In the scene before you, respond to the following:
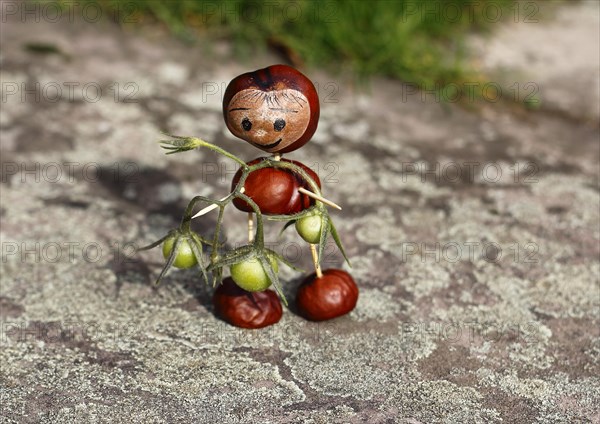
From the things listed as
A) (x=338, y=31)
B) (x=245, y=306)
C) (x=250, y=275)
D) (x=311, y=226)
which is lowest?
(x=245, y=306)

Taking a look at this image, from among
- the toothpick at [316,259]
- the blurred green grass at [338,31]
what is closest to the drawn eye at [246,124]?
the toothpick at [316,259]

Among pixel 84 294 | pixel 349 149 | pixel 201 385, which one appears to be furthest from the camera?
pixel 349 149

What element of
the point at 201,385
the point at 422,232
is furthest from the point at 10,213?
the point at 422,232

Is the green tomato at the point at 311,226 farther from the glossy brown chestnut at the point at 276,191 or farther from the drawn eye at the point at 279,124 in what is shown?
the drawn eye at the point at 279,124

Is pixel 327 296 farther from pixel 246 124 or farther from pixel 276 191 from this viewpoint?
pixel 246 124

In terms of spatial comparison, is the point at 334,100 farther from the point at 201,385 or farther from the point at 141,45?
the point at 201,385

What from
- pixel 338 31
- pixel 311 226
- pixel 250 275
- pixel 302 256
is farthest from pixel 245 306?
pixel 338 31

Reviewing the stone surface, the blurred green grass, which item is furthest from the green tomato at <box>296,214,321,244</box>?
the blurred green grass
